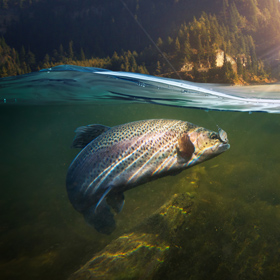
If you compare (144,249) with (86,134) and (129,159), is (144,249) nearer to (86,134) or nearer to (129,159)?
(129,159)

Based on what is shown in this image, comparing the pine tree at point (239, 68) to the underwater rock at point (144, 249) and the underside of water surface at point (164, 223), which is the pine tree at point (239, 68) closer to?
the underside of water surface at point (164, 223)

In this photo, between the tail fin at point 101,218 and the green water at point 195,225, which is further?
the green water at point 195,225

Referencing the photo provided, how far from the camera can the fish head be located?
9.89 ft

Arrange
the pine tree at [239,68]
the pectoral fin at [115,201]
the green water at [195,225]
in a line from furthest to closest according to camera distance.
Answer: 1. the pine tree at [239,68]
2. the green water at [195,225]
3. the pectoral fin at [115,201]

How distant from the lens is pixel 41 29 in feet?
36.5

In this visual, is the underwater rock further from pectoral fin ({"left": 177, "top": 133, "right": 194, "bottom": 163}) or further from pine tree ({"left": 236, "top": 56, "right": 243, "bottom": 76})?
pine tree ({"left": 236, "top": 56, "right": 243, "bottom": 76})

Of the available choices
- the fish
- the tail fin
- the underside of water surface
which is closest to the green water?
the underside of water surface

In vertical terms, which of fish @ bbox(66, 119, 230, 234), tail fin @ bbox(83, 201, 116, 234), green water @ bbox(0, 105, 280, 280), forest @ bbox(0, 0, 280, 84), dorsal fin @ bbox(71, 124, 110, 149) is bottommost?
green water @ bbox(0, 105, 280, 280)

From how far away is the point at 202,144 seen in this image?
3.06 meters

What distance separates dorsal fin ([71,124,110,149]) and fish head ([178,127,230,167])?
1716 millimetres

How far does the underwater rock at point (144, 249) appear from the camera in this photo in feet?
10.1

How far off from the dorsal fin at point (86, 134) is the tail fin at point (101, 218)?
1.29 m

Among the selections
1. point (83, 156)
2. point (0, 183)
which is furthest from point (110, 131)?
point (0, 183)

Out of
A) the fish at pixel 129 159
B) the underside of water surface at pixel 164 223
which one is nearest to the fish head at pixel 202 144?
the fish at pixel 129 159
